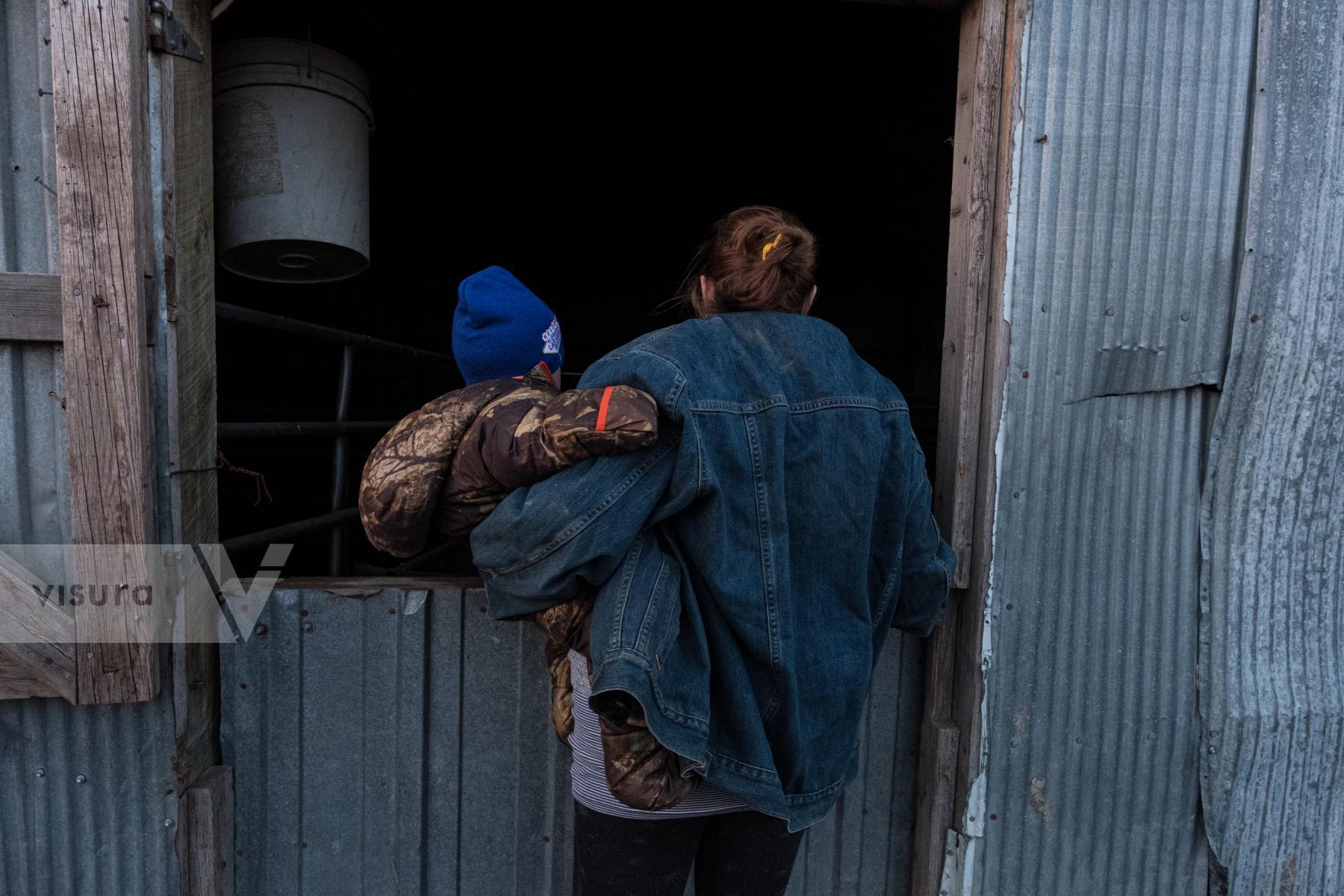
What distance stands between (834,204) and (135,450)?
5.46 m

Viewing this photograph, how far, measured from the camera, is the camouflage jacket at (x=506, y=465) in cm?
122

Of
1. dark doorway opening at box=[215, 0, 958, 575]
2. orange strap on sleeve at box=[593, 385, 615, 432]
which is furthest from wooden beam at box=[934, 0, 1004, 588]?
dark doorway opening at box=[215, 0, 958, 575]

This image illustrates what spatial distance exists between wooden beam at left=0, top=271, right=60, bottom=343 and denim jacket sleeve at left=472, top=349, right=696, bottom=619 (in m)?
1.06

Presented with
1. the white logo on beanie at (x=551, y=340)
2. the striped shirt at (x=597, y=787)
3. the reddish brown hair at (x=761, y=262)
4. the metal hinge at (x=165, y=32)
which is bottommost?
the striped shirt at (x=597, y=787)

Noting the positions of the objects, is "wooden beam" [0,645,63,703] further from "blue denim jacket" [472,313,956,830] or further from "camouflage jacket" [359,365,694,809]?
"blue denim jacket" [472,313,956,830]

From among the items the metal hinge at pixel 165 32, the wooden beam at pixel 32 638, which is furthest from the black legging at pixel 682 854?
the metal hinge at pixel 165 32

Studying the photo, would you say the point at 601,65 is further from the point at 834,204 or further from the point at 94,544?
the point at 94,544

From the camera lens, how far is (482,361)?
1.51 metres

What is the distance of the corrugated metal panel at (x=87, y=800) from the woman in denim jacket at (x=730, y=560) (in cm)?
103

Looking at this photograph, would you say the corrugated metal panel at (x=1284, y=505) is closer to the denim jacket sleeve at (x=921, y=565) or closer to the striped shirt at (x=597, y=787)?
the denim jacket sleeve at (x=921, y=565)

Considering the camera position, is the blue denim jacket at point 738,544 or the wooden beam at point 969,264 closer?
the blue denim jacket at point 738,544

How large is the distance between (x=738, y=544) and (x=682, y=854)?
0.58 metres

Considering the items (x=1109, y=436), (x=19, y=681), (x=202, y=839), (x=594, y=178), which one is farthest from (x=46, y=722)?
Answer: (x=594, y=178)

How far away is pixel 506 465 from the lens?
129 centimetres
